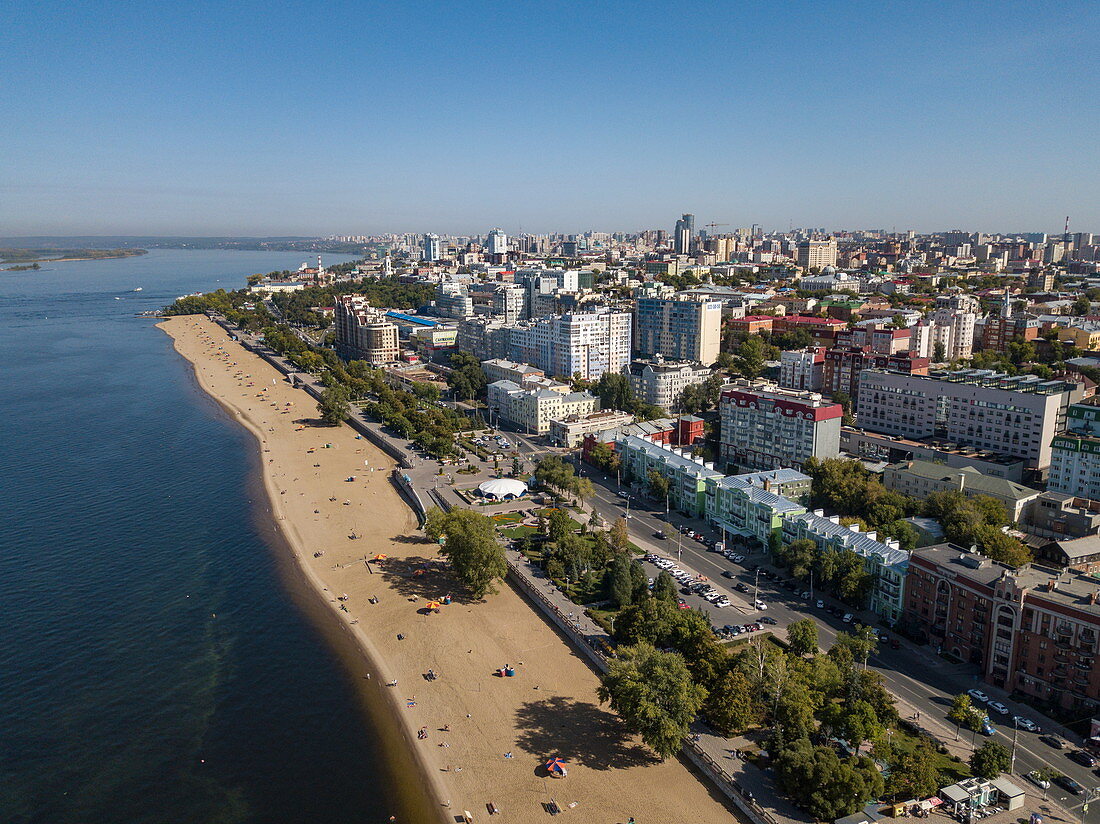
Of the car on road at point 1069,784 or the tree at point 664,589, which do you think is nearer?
the car on road at point 1069,784

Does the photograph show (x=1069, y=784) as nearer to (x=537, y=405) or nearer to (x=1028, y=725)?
(x=1028, y=725)

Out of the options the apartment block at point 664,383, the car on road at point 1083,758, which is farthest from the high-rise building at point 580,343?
the car on road at point 1083,758

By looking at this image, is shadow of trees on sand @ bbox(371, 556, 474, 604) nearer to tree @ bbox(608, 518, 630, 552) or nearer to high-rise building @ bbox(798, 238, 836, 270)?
tree @ bbox(608, 518, 630, 552)

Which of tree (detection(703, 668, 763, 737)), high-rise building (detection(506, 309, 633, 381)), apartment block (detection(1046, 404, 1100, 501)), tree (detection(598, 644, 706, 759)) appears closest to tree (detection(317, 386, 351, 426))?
high-rise building (detection(506, 309, 633, 381))

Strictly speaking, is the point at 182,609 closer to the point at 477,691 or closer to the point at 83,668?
the point at 83,668

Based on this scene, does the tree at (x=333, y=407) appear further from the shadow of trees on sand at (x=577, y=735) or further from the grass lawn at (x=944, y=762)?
the grass lawn at (x=944, y=762)

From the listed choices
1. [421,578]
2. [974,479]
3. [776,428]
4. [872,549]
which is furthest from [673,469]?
[421,578]
